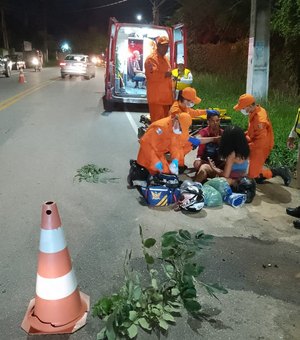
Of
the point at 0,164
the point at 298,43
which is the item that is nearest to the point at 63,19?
the point at 298,43

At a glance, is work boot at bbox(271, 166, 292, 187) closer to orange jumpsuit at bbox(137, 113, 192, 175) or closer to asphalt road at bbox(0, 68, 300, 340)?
asphalt road at bbox(0, 68, 300, 340)

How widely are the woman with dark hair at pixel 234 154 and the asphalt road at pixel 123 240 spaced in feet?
1.43

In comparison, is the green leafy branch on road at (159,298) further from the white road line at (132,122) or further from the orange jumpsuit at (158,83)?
the white road line at (132,122)

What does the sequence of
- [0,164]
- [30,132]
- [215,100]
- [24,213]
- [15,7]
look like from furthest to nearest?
[15,7] < [215,100] < [30,132] < [0,164] < [24,213]

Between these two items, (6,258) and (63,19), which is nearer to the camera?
(6,258)

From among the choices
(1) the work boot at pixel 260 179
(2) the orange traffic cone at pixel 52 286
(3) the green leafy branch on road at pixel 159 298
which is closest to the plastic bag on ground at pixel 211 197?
(1) the work boot at pixel 260 179

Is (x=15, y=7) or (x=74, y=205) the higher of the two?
(x=15, y=7)

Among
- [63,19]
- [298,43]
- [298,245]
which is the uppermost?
[63,19]

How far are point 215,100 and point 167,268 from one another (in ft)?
33.2

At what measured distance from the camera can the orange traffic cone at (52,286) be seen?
288 cm

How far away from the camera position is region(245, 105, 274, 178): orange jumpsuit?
5793 mm

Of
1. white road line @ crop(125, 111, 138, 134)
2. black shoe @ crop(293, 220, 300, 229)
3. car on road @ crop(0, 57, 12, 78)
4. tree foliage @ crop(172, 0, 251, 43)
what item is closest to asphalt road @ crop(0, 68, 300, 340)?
black shoe @ crop(293, 220, 300, 229)

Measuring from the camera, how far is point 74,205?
5211 millimetres

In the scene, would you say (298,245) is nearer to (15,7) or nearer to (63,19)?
(15,7)
